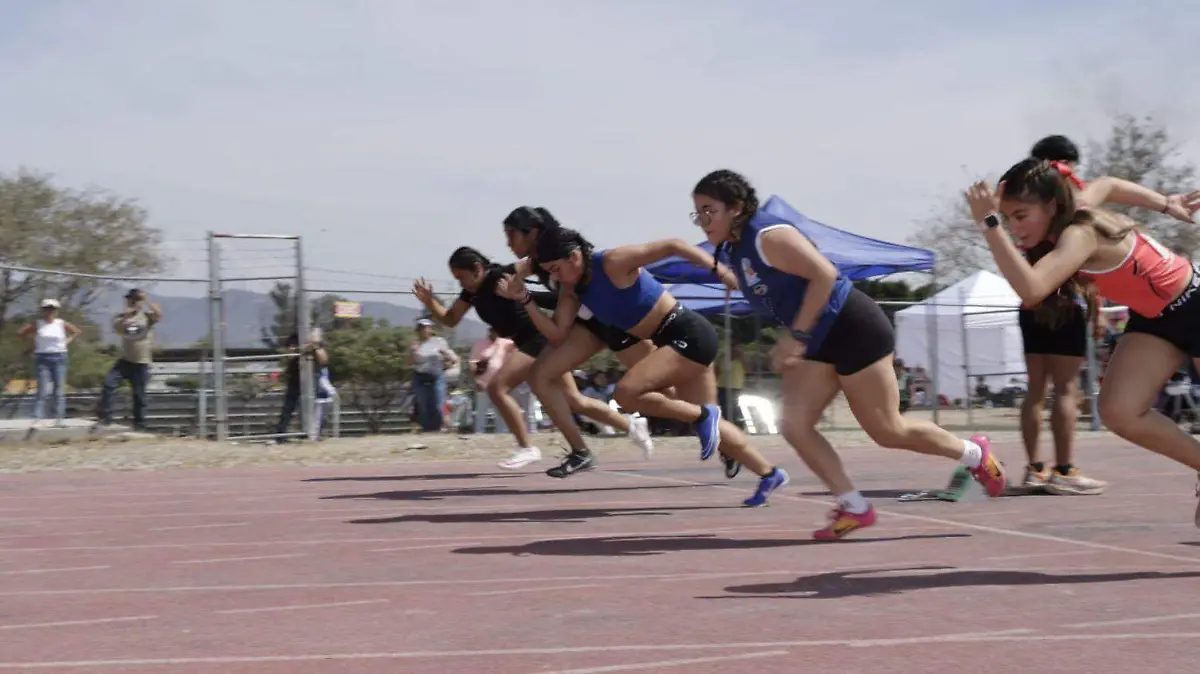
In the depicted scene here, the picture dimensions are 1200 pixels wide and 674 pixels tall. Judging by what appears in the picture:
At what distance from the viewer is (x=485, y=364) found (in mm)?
14359

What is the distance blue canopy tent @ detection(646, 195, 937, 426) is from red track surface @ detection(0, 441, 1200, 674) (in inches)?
331

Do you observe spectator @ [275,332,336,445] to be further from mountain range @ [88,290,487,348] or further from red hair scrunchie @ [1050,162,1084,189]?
red hair scrunchie @ [1050,162,1084,189]

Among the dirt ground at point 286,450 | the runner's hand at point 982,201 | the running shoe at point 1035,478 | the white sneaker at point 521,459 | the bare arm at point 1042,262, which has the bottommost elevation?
the dirt ground at point 286,450

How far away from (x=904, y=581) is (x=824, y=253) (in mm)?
12356

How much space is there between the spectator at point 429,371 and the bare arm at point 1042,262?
12999 mm

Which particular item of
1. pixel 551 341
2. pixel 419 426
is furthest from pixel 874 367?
pixel 419 426

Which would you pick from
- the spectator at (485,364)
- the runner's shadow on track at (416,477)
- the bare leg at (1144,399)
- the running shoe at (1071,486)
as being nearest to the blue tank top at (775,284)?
the bare leg at (1144,399)

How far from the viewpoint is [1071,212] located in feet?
17.3

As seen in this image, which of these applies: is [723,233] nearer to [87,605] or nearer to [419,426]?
[87,605]

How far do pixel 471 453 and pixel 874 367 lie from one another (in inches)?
327

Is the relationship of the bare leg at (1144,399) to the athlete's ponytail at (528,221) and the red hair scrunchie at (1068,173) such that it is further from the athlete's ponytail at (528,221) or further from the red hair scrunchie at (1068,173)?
the athlete's ponytail at (528,221)

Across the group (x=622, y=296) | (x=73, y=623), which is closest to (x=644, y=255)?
(x=622, y=296)

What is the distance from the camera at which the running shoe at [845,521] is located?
6148 mm

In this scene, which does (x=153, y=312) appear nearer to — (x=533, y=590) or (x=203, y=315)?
(x=203, y=315)
